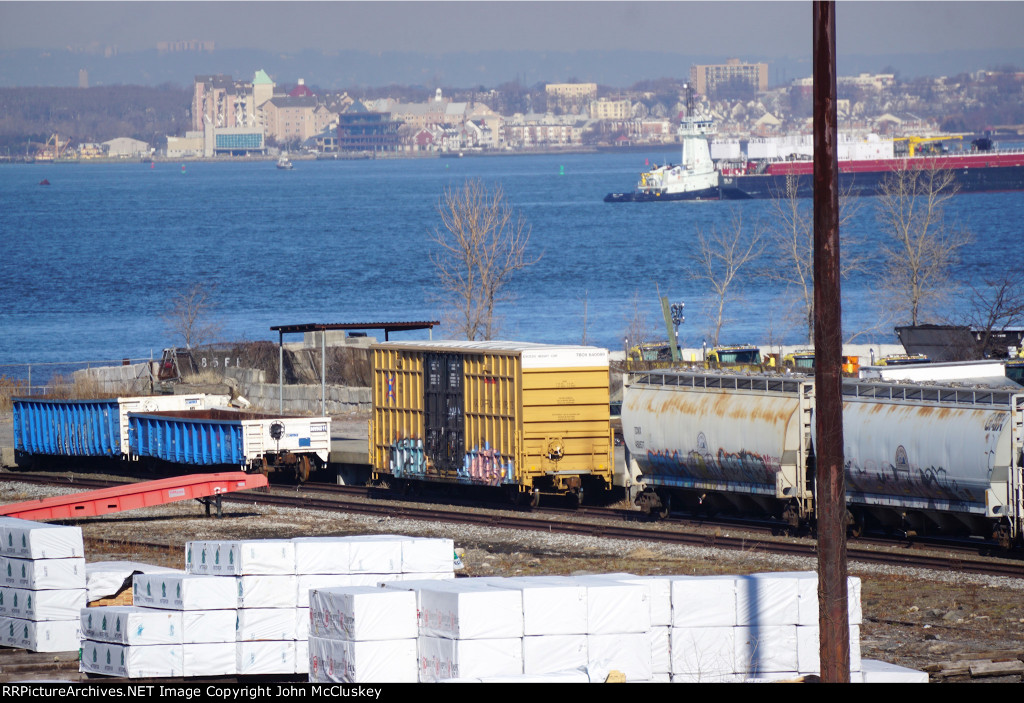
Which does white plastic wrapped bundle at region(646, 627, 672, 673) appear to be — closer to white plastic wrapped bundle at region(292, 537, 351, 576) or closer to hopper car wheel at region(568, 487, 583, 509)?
white plastic wrapped bundle at region(292, 537, 351, 576)

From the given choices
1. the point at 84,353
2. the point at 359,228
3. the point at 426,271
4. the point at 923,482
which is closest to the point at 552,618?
the point at 923,482

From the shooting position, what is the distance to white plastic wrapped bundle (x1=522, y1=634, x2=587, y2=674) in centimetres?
1449

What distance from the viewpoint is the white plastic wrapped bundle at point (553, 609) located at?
47.6 feet

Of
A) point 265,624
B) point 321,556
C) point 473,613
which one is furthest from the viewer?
point 321,556

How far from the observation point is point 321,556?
17.7 metres

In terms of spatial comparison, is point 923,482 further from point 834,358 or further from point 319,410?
point 319,410

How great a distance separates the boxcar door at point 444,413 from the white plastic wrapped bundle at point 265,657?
14.5 meters

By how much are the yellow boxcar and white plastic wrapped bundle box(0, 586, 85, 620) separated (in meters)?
12.5

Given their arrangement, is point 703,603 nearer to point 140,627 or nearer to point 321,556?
point 321,556

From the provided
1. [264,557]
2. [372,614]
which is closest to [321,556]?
[264,557]

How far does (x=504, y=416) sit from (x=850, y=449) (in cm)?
776

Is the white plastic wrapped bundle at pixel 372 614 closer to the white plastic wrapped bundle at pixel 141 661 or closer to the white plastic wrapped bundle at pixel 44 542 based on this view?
the white plastic wrapped bundle at pixel 141 661

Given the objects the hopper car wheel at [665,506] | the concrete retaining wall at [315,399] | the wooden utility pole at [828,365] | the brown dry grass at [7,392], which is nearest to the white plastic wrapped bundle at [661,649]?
the wooden utility pole at [828,365]

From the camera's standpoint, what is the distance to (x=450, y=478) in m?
31.8
